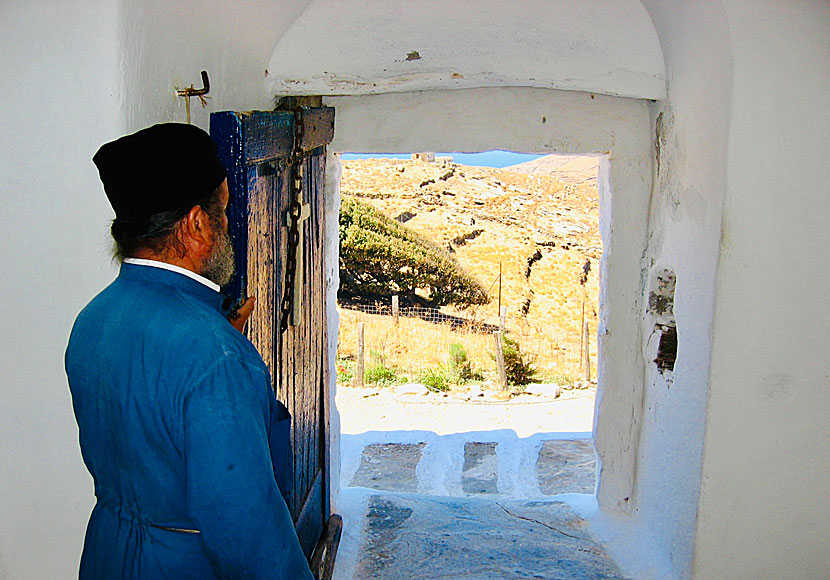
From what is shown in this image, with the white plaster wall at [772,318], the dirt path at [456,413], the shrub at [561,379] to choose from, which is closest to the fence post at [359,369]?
the dirt path at [456,413]

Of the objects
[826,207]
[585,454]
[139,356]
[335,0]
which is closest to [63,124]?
[139,356]

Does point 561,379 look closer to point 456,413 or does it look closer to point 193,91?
point 456,413

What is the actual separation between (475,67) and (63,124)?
1.64 meters

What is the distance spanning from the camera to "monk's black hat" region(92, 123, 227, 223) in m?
1.35

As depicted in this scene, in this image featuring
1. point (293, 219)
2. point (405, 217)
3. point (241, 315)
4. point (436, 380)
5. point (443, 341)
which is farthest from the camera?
point (405, 217)

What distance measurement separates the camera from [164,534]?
137 cm

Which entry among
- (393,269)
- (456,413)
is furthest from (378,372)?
(393,269)

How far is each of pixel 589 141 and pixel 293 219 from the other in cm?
150

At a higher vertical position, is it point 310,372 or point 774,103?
point 774,103

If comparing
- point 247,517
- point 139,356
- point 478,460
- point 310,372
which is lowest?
point 478,460

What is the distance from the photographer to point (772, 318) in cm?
251

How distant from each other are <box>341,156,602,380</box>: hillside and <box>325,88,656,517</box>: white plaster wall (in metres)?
7.32

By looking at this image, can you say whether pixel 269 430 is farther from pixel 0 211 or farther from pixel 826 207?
pixel 826 207

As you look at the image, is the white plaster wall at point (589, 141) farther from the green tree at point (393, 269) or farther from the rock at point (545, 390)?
the green tree at point (393, 269)
